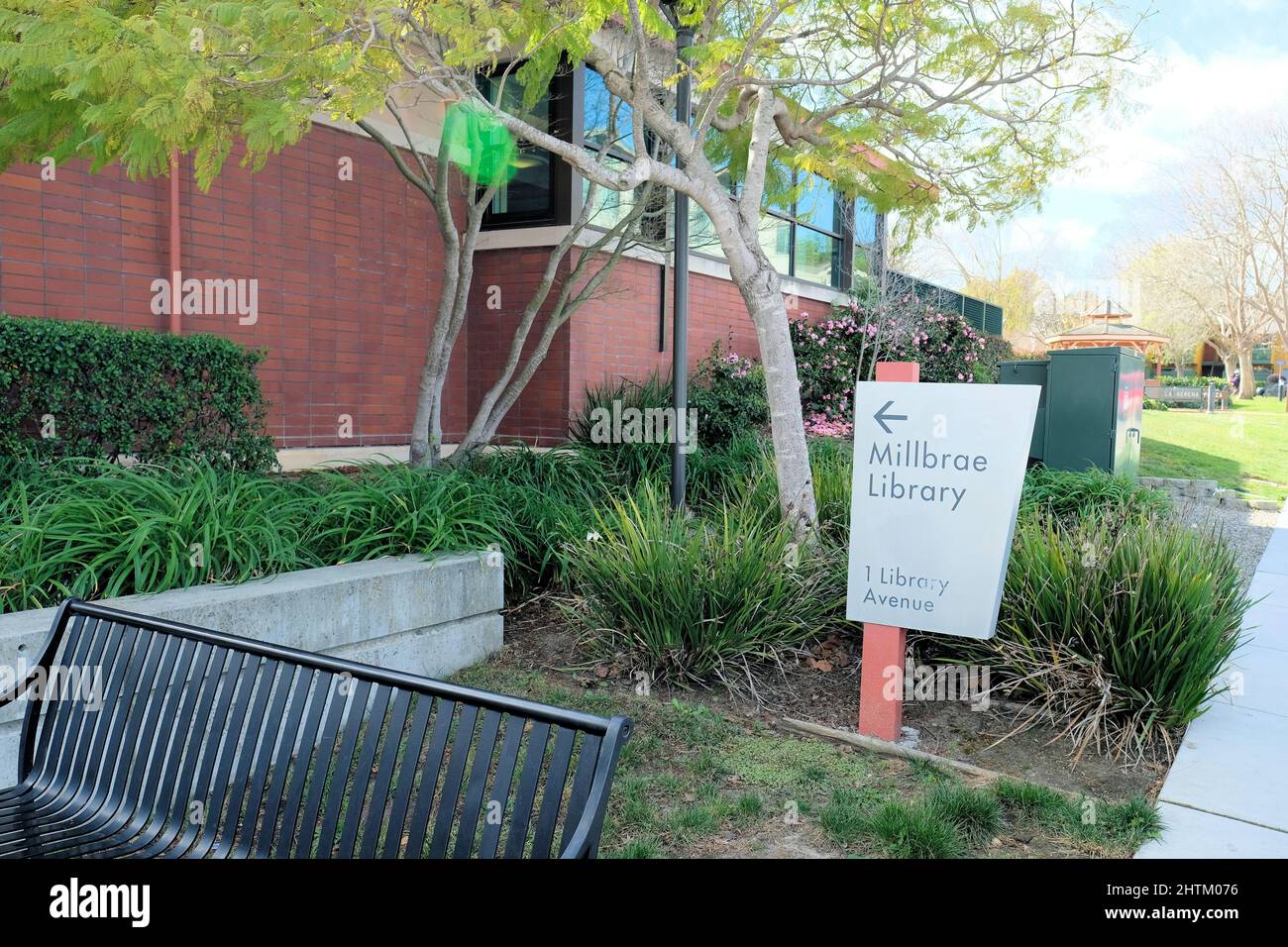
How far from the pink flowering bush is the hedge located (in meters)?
9.01

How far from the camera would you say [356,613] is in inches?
186

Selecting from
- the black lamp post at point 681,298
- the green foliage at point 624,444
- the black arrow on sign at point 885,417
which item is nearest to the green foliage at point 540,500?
the green foliage at point 624,444

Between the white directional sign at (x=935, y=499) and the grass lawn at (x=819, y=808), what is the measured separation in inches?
29.1

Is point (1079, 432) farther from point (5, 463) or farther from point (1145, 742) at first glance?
point (5, 463)

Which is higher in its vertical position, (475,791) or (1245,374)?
(1245,374)

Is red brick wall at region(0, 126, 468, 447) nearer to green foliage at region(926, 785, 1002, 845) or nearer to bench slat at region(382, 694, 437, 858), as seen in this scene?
bench slat at region(382, 694, 437, 858)

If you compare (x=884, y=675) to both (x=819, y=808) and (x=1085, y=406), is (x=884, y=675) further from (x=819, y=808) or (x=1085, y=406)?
(x=1085, y=406)

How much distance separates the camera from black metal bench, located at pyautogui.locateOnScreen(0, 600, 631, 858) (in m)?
1.99

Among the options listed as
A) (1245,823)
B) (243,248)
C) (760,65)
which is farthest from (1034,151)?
(243,248)

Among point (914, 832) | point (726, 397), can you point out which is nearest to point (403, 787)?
point (914, 832)

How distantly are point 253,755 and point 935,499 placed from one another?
309cm

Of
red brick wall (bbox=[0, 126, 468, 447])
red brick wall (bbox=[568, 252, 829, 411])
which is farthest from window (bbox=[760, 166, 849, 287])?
red brick wall (bbox=[0, 126, 468, 447])
